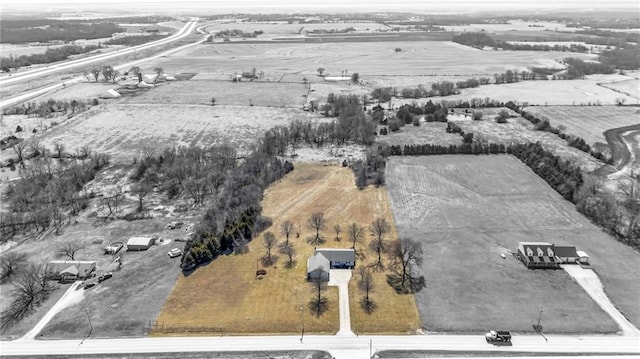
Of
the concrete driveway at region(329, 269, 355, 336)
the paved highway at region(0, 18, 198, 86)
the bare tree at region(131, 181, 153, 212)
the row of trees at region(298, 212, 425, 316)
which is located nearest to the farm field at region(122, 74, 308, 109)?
the paved highway at region(0, 18, 198, 86)

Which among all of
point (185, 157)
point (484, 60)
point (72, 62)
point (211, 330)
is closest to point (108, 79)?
point (72, 62)

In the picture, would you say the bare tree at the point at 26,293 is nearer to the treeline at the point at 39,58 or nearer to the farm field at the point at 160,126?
the farm field at the point at 160,126

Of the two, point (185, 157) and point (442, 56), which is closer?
point (185, 157)

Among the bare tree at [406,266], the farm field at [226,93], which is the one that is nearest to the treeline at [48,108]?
the farm field at [226,93]

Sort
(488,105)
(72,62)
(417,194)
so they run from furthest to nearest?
(72,62) < (488,105) < (417,194)

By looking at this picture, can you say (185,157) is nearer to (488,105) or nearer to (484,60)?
(488,105)

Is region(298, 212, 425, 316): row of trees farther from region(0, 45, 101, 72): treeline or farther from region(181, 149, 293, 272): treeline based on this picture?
region(0, 45, 101, 72): treeline
